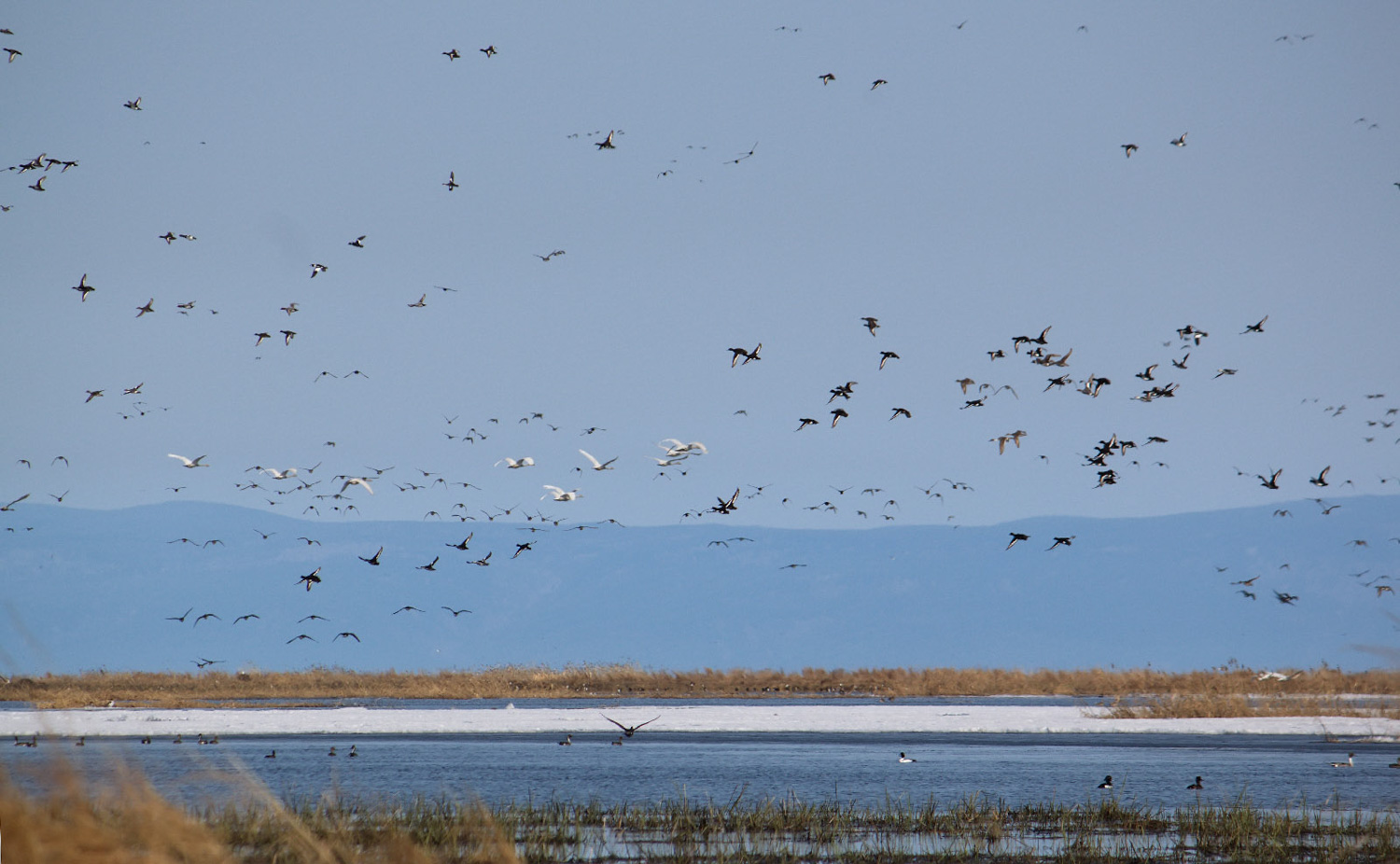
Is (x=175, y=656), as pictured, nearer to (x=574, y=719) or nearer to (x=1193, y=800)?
(x=574, y=719)

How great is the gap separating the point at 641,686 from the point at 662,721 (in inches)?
934

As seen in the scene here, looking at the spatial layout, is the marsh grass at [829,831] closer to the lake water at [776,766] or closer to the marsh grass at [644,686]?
the lake water at [776,766]

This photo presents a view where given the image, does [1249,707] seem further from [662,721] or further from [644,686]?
[644,686]

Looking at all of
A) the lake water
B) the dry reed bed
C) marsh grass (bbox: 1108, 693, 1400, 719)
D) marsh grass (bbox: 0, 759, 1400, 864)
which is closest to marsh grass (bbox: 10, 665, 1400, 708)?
the dry reed bed

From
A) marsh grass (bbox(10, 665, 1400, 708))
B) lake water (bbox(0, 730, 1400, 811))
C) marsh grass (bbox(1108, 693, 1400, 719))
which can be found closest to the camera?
lake water (bbox(0, 730, 1400, 811))

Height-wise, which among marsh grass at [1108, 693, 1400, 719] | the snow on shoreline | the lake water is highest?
marsh grass at [1108, 693, 1400, 719]

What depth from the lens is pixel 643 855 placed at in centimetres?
1825

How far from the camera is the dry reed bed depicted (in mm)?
57656

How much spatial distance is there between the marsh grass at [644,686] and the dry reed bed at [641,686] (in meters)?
0.06

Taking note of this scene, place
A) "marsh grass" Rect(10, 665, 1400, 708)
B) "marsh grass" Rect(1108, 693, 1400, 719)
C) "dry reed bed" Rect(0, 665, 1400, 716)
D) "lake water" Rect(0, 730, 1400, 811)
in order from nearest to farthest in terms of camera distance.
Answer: "lake water" Rect(0, 730, 1400, 811) < "marsh grass" Rect(1108, 693, 1400, 719) < "marsh grass" Rect(10, 665, 1400, 708) < "dry reed bed" Rect(0, 665, 1400, 716)

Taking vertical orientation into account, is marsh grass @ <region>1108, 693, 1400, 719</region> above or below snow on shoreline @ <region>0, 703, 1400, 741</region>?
above

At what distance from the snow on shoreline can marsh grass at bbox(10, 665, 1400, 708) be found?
7.43m

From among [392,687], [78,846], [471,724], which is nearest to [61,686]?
[392,687]

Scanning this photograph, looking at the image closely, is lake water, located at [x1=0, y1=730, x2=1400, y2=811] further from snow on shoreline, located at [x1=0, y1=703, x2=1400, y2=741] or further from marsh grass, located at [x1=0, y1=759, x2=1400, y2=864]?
snow on shoreline, located at [x1=0, y1=703, x2=1400, y2=741]
